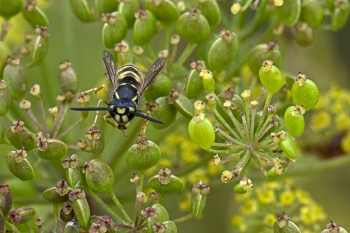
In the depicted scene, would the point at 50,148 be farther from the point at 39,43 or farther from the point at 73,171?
the point at 39,43

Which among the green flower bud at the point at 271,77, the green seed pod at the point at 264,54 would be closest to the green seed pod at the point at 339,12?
the green seed pod at the point at 264,54

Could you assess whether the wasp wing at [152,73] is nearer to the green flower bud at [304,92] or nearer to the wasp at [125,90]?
the wasp at [125,90]

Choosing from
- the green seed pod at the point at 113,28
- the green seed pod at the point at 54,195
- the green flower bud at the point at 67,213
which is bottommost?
the green flower bud at the point at 67,213

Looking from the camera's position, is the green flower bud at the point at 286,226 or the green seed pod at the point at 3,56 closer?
the green flower bud at the point at 286,226

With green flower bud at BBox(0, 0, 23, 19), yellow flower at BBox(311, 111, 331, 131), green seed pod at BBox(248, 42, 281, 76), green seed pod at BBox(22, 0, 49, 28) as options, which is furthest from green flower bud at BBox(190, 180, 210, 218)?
yellow flower at BBox(311, 111, 331, 131)

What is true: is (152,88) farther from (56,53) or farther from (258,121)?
(56,53)

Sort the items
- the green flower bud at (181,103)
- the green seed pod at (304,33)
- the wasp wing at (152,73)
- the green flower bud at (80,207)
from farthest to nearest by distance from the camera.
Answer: the green seed pod at (304,33)
the wasp wing at (152,73)
the green flower bud at (181,103)
the green flower bud at (80,207)

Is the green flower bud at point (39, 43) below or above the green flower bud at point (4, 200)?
above

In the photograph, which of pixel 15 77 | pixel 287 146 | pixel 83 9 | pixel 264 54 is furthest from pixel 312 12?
pixel 15 77
